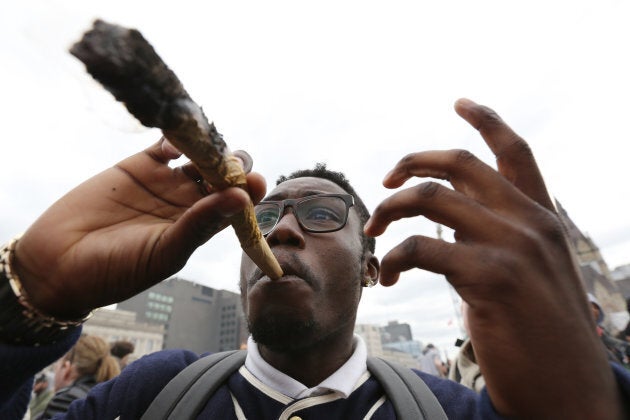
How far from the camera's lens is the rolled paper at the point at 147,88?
0.71 metres

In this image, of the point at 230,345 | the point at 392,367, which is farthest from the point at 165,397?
the point at 230,345

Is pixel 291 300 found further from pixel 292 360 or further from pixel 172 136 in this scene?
pixel 172 136

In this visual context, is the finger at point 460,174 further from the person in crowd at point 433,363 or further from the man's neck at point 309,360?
the person in crowd at point 433,363

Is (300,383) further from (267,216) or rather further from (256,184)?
(256,184)

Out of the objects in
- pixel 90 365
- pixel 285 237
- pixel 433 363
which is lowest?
pixel 433 363

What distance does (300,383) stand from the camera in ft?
6.93

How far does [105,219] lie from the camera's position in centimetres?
153

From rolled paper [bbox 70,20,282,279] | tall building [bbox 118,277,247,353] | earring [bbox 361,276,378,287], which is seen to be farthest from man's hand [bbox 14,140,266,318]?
tall building [bbox 118,277,247,353]

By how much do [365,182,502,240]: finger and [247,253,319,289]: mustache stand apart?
3.44 ft

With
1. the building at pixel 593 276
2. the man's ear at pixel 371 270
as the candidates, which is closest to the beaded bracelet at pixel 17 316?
the building at pixel 593 276

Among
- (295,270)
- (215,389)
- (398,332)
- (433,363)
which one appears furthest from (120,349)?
(398,332)

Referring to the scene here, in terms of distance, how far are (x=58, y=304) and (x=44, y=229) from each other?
1.10 feet

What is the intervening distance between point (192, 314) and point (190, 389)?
98045 mm

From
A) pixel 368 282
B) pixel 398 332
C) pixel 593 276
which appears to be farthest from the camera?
pixel 398 332
